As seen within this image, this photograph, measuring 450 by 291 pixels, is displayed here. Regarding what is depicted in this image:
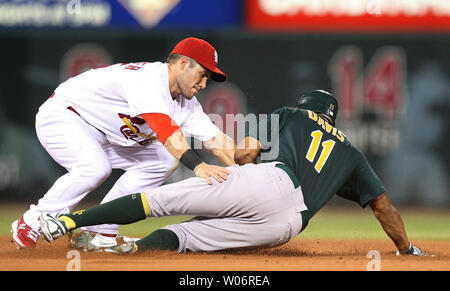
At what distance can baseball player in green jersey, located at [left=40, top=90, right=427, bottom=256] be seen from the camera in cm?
424

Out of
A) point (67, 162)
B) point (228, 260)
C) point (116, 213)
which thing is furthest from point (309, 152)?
point (67, 162)

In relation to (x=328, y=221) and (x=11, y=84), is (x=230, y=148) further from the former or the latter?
(x=11, y=84)

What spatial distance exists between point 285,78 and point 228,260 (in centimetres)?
552

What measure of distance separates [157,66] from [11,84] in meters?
5.25

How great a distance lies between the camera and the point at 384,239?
6273 millimetres

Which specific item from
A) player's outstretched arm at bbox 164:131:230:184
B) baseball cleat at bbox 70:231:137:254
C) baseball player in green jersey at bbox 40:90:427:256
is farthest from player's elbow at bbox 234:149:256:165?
A: baseball cleat at bbox 70:231:137:254

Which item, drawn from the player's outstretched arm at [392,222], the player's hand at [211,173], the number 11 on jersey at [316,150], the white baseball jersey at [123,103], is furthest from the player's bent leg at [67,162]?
the player's outstretched arm at [392,222]

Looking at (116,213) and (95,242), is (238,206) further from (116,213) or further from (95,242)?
(95,242)

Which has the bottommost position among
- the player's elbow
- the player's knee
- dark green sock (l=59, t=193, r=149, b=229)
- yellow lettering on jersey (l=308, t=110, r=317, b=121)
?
dark green sock (l=59, t=193, r=149, b=229)

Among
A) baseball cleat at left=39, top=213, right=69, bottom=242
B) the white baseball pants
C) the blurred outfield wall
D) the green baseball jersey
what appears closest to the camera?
baseball cleat at left=39, top=213, right=69, bottom=242

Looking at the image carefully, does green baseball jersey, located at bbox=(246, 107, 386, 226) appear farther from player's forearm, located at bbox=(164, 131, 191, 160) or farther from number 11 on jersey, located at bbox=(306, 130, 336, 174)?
player's forearm, located at bbox=(164, 131, 191, 160)

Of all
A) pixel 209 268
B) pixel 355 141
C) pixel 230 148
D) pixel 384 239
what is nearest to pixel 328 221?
pixel 355 141

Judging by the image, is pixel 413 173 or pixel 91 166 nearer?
pixel 91 166

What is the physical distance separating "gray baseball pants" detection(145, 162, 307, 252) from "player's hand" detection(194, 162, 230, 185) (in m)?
0.03
